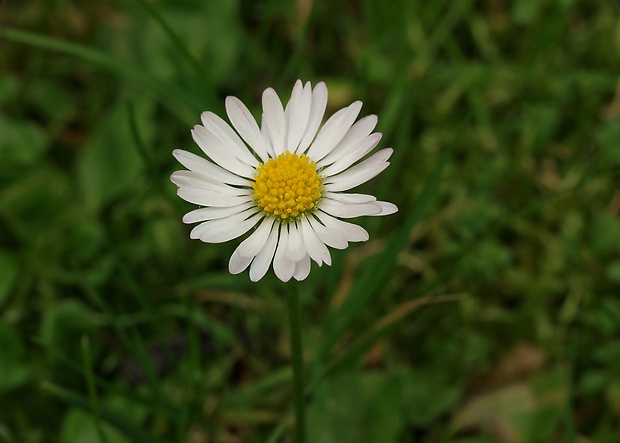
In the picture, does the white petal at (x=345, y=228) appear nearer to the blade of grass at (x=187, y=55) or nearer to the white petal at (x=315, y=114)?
the white petal at (x=315, y=114)

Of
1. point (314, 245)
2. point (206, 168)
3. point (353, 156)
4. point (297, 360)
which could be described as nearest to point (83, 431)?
point (297, 360)

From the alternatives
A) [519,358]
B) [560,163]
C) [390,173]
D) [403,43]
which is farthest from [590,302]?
[403,43]

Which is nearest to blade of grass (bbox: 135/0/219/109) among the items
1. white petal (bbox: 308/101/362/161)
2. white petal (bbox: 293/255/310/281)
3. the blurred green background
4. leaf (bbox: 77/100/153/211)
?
the blurred green background

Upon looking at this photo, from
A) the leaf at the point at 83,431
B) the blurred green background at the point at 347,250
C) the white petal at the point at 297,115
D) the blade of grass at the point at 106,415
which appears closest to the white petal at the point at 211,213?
the white petal at the point at 297,115

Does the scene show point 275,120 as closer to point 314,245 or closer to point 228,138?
point 228,138

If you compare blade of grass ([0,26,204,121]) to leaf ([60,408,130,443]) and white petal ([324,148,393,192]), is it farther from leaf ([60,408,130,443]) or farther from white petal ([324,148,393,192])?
leaf ([60,408,130,443])

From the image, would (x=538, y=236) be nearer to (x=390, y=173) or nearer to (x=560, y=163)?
(x=560, y=163)
